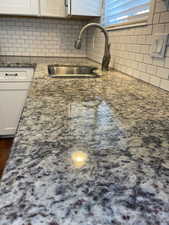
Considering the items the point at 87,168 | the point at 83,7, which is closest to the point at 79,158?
the point at 87,168

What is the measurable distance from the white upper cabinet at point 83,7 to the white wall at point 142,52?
412 mm

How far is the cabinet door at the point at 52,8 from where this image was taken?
1933 mm

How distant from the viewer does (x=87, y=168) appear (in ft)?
1.05

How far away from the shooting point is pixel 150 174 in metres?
0.31

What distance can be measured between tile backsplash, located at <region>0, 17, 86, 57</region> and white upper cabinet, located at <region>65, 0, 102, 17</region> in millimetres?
554

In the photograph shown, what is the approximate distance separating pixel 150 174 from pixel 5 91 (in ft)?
5.83

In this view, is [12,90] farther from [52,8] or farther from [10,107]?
[52,8]

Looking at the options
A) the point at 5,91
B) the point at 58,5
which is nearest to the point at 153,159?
the point at 5,91

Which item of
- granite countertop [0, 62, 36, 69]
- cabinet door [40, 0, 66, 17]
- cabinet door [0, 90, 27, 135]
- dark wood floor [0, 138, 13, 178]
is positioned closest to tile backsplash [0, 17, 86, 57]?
cabinet door [40, 0, 66, 17]

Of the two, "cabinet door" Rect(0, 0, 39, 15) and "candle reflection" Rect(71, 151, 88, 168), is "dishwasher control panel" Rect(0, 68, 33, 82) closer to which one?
"cabinet door" Rect(0, 0, 39, 15)

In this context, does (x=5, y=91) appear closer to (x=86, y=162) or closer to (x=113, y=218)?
(x=86, y=162)

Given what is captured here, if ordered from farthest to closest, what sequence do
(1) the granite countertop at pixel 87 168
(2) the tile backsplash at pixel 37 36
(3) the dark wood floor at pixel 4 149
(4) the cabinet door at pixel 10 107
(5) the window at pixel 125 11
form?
(2) the tile backsplash at pixel 37 36 < (4) the cabinet door at pixel 10 107 < (3) the dark wood floor at pixel 4 149 < (5) the window at pixel 125 11 < (1) the granite countertop at pixel 87 168

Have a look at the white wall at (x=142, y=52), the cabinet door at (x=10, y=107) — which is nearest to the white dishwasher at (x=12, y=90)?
the cabinet door at (x=10, y=107)

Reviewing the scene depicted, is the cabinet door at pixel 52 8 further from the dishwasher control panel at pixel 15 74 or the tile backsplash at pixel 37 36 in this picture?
the dishwasher control panel at pixel 15 74
